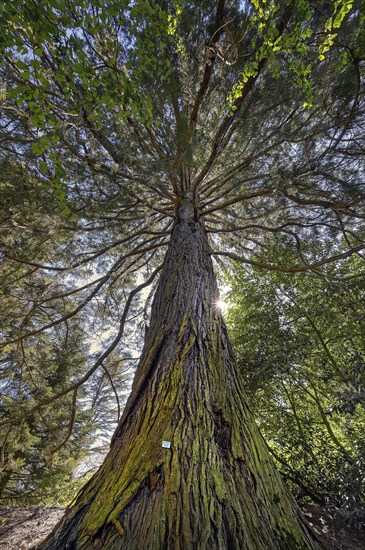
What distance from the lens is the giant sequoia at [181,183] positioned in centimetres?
100

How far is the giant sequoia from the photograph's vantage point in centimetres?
100

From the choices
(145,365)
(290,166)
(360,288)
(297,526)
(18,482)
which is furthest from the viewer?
(18,482)

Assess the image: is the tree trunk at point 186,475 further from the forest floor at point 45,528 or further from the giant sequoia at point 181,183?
the forest floor at point 45,528

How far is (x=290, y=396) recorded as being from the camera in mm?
2996

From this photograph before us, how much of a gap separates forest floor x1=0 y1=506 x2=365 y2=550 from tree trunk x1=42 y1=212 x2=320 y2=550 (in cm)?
77

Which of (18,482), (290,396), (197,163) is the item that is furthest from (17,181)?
(18,482)

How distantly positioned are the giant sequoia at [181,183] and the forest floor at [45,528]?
55cm

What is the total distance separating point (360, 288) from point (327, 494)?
182 centimetres

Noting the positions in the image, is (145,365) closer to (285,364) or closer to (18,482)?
(285,364)

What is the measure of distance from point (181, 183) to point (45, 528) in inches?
182

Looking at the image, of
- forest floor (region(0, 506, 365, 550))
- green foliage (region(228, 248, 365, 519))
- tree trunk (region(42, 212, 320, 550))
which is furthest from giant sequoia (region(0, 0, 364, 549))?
forest floor (region(0, 506, 365, 550))

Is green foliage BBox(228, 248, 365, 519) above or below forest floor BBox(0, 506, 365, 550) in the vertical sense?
above

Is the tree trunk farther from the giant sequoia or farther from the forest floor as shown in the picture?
the forest floor

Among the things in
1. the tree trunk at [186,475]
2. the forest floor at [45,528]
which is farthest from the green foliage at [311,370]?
the tree trunk at [186,475]
